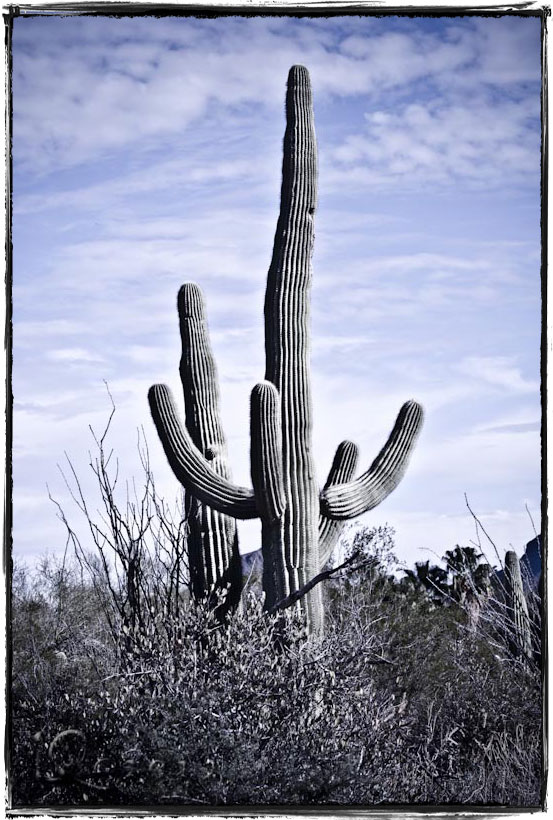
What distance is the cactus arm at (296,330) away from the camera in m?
6.66

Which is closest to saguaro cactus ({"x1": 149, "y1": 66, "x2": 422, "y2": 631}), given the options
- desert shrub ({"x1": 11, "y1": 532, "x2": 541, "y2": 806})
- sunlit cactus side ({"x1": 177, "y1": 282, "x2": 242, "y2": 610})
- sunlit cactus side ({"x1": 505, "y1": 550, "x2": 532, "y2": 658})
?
sunlit cactus side ({"x1": 177, "y1": 282, "x2": 242, "y2": 610})

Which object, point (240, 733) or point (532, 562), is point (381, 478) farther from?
point (532, 562)

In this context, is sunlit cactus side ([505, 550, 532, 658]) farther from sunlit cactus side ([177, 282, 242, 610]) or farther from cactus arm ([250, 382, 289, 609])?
sunlit cactus side ([177, 282, 242, 610])

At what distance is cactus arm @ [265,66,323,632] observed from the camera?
6.66 m

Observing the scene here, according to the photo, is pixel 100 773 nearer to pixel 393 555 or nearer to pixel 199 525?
pixel 199 525

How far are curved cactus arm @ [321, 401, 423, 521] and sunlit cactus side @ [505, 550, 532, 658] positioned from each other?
105 centimetres

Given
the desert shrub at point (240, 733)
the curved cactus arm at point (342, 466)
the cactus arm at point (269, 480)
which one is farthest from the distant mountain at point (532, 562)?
the cactus arm at point (269, 480)

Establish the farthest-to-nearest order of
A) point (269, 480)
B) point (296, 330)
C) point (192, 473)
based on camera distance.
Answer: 1. point (296, 330)
2. point (192, 473)
3. point (269, 480)

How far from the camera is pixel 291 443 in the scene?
671 centimetres

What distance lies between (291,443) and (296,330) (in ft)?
2.31

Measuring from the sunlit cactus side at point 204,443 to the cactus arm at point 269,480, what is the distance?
1.78 feet

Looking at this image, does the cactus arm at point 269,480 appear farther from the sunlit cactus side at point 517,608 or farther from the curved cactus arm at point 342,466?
the sunlit cactus side at point 517,608

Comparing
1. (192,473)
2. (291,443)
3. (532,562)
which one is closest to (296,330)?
(291,443)

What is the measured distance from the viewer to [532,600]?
763 centimetres
